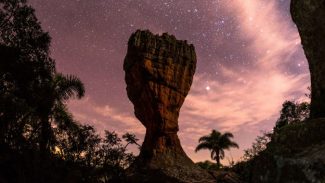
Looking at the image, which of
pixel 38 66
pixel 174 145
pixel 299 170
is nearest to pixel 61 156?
pixel 38 66

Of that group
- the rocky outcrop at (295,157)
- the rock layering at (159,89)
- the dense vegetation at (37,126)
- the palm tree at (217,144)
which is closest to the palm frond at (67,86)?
the dense vegetation at (37,126)

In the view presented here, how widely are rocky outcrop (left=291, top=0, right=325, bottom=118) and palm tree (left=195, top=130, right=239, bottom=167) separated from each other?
69616 millimetres

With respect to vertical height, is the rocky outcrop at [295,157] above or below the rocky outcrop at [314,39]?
below

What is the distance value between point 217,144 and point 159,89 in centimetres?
3306

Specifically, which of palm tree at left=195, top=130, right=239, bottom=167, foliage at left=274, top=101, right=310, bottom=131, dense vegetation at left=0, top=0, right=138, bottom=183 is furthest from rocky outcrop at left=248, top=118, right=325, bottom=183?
palm tree at left=195, top=130, right=239, bottom=167

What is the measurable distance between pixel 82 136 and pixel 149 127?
91.4 ft

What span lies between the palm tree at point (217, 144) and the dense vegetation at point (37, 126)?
48.6 m

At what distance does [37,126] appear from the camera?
710 inches

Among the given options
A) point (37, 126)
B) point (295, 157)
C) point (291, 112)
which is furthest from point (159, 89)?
point (295, 157)

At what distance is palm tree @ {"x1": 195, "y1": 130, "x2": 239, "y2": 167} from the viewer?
75.2 m

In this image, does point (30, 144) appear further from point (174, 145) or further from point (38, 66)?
point (174, 145)

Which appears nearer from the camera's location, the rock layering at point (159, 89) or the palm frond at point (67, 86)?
the palm frond at point (67, 86)

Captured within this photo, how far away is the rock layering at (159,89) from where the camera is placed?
145ft

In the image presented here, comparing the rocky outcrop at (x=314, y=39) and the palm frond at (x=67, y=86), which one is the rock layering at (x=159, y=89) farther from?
the rocky outcrop at (x=314, y=39)
